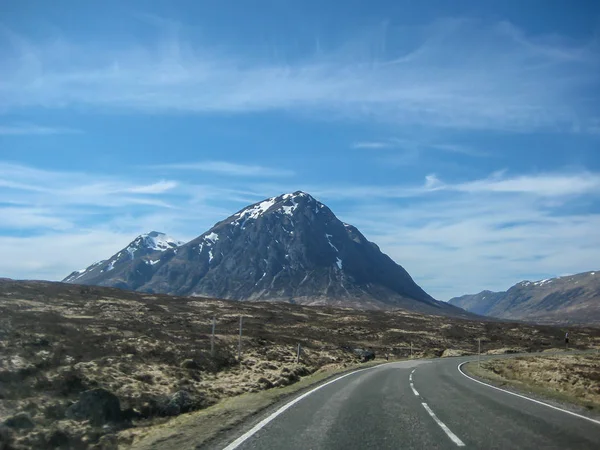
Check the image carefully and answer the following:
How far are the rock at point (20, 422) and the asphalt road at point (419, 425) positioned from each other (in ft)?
22.0

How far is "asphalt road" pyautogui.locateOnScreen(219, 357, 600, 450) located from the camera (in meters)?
10.9

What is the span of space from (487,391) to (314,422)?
37.7 ft

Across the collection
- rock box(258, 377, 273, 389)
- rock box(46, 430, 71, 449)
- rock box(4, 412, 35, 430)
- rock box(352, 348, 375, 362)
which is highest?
rock box(352, 348, 375, 362)

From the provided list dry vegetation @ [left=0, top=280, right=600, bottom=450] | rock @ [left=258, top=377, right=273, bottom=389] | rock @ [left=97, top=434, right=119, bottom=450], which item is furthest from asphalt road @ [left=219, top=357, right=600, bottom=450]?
rock @ [left=258, top=377, right=273, bottom=389]

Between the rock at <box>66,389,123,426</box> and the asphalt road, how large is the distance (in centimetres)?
524

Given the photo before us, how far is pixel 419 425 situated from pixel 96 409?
32.0 ft

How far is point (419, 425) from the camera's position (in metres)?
13.1

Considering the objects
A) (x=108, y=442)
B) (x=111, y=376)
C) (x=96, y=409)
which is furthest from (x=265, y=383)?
(x=108, y=442)

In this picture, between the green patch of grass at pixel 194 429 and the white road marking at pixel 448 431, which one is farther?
the green patch of grass at pixel 194 429

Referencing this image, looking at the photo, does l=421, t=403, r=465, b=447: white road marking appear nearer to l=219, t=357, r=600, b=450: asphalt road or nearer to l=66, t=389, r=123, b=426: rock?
l=219, t=357, r=600, b=450: asphalt road

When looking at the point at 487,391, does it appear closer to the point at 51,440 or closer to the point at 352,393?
the point at 352,393

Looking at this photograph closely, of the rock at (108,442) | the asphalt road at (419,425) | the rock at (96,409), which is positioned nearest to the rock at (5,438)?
the rock at (108,442)

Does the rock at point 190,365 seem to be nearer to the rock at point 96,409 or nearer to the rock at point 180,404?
the rock at point 180,404

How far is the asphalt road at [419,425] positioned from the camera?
10.9 meters
